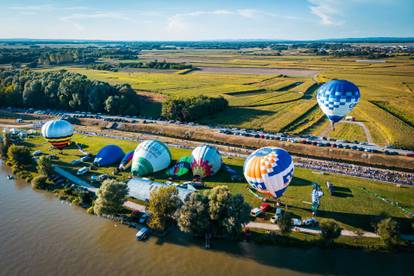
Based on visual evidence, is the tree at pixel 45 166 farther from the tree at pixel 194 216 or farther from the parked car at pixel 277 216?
the parked car at pixel 277 216

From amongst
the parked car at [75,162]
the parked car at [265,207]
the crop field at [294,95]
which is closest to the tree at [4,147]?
the parked car at [75,162]

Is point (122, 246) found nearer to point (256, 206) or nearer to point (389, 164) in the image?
point (256, 206)

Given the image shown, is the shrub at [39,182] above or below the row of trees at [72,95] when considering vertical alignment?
below

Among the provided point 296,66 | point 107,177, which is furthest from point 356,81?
point 107,177

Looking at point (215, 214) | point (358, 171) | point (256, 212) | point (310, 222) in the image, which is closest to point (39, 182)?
point (215, 214)

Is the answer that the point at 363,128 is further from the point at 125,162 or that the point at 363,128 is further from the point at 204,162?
the point at 125,162
